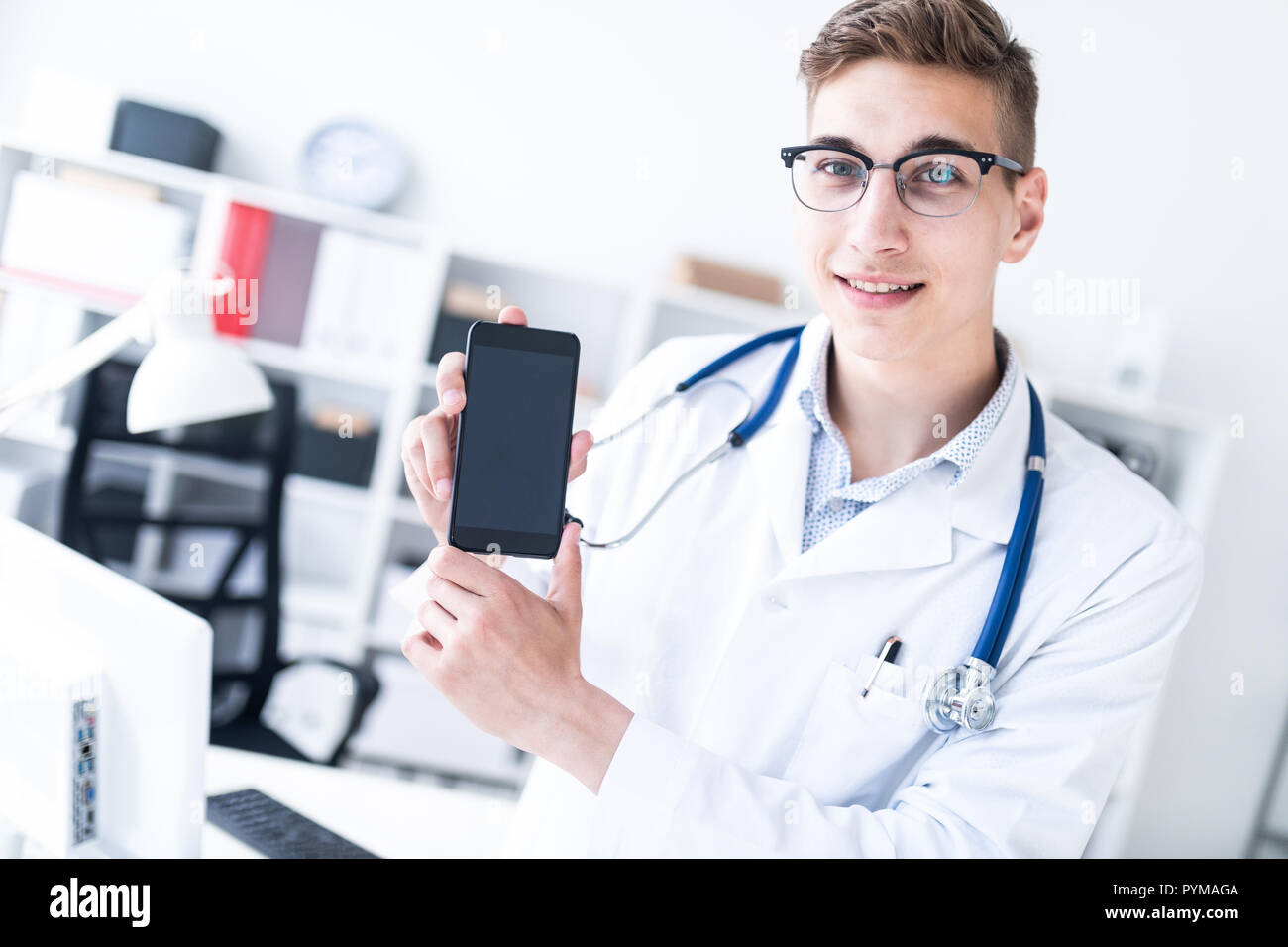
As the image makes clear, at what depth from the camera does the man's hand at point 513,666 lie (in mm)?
851

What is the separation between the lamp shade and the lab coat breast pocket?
0.70 metres

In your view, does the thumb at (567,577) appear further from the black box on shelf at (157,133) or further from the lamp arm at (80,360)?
the black box on shelf at (157,133)

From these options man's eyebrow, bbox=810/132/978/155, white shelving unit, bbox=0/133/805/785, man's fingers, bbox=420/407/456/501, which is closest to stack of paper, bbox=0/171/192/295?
white shelving unit, bbox=0/133/805/785

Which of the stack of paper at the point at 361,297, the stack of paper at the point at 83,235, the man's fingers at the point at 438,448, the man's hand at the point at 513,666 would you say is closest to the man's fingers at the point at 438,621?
the man's hand at the point at 513,666

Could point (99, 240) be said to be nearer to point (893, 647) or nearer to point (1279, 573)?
point (893, 647)

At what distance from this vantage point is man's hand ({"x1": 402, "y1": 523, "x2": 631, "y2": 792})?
0.85 meters

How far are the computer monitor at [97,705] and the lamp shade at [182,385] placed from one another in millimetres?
164

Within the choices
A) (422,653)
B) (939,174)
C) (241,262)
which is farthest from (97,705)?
(241,262)

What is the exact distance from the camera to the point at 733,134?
109 inches

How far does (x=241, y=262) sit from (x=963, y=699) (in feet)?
7.45

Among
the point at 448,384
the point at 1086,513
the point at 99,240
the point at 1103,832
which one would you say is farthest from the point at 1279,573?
the point at 99,240

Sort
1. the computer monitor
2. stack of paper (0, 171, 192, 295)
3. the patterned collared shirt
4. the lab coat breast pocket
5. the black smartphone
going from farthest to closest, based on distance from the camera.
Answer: stack of paper (0, 171, 192, 295)
the patterned collared shirt
the lab coat breast pocket
the black smartphone
the computer monitor

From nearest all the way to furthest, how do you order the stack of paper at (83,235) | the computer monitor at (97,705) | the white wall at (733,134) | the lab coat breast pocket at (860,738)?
1. the computer monitor at (97,705)
2. the lab coat breast pocket at (860,738)
3. the stack of paper at (83,235)
4. the white wall at (733,134)

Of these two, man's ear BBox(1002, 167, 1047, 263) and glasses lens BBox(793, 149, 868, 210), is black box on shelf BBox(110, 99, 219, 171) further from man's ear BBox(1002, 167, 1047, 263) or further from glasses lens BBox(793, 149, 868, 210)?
man's ear BBox(1002, 167, 1047, 263)
